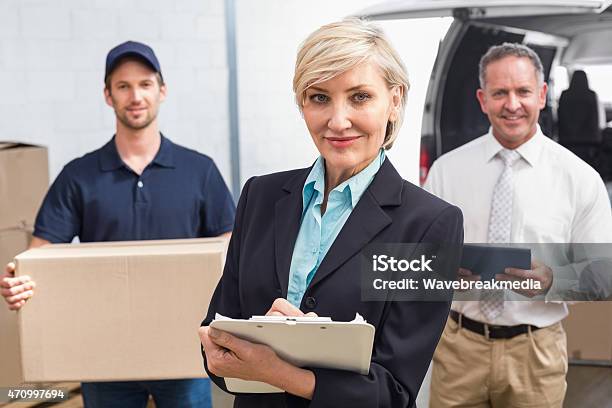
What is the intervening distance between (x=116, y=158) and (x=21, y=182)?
0.73 metres

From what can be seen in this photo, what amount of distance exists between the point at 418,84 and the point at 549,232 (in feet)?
1.83

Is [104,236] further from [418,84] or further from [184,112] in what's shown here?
[184,112]

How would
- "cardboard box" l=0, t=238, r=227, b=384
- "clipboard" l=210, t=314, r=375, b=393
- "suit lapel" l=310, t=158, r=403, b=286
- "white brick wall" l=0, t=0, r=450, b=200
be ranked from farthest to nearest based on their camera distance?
"white brick wall" l=0, t=0, r=450, b=200
"cardboard box" l=0, t=238, r=227, b=384
"suit lapel" l=310, t=158, r=403, b=286
"clipboard" l=210, t=314, r=375, b=393

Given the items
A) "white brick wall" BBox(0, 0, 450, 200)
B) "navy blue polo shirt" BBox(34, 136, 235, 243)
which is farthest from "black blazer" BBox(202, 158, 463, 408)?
"white brick wall" BBox(0, 0, 450, 200)

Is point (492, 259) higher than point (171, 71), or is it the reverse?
point (171, 71)

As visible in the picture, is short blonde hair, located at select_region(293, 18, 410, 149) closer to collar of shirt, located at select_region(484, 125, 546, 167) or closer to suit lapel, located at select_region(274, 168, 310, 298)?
suit lapel, located at select_region(274, 168, 310, 298)

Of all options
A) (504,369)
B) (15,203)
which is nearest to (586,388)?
(504,369)

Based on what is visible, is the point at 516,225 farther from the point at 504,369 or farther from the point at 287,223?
the point at 287,223

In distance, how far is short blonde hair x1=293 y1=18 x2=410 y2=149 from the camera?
1.20 meters

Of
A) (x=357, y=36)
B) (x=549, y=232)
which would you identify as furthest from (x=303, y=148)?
(x=357, y=36)

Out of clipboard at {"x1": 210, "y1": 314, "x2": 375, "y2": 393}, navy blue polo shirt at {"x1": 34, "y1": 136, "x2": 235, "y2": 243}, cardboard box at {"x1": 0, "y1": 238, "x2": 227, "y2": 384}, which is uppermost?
navy blue polo shirt at {"x1": 34, "y1": 136, "x2": 235, "y2": 243}

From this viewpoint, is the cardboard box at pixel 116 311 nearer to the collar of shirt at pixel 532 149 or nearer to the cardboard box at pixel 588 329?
the collar of shirt at pixel 532 149

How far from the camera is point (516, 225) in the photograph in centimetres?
205

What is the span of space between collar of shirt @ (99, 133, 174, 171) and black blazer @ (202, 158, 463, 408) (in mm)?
878
